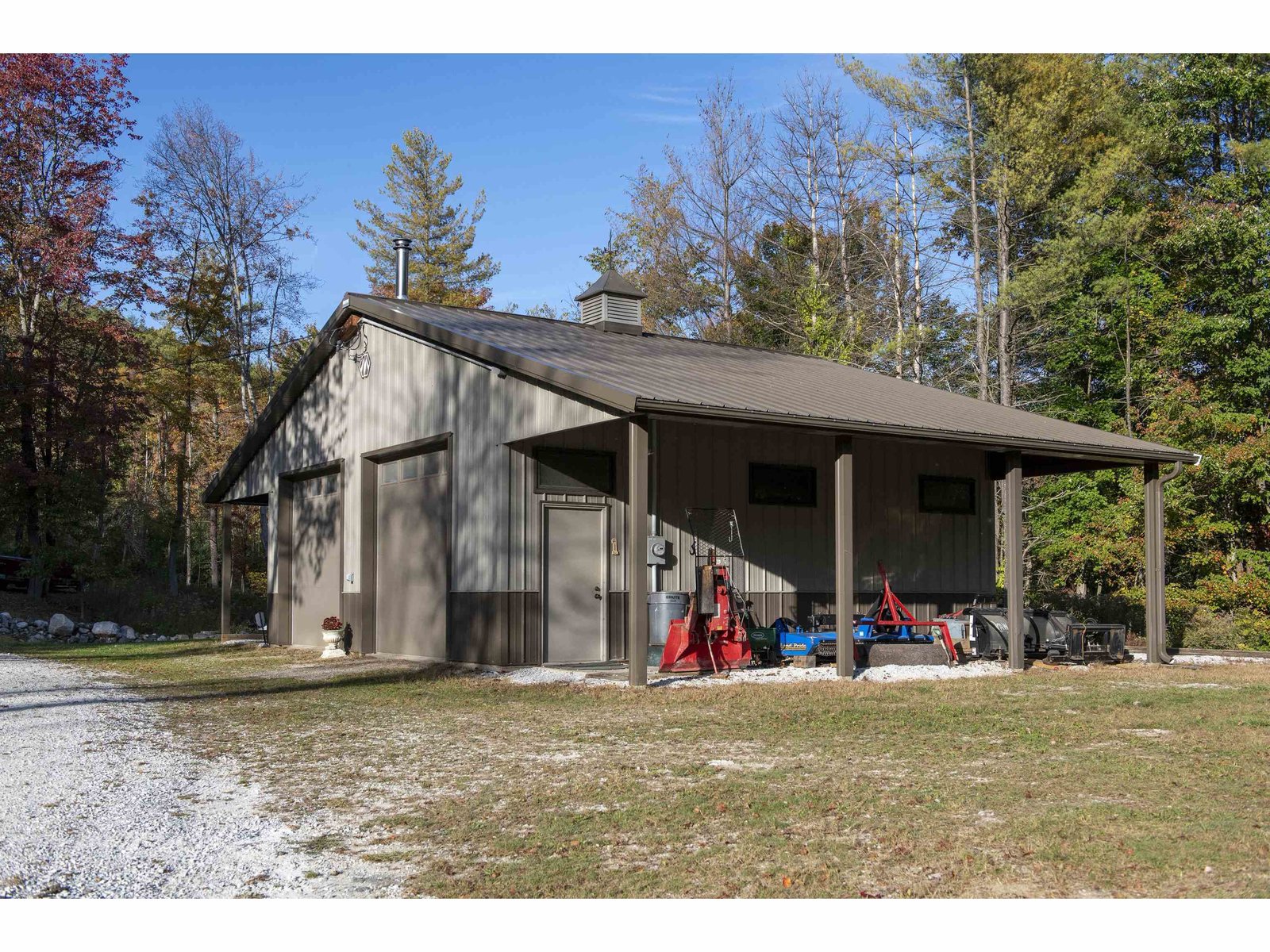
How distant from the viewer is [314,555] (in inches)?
675

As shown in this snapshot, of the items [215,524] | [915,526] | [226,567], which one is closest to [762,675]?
[915,526]

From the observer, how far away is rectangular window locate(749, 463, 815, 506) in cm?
1457

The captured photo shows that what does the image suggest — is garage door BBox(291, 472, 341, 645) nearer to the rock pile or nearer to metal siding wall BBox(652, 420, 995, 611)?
the rock pile

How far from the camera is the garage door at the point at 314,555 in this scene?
1656 cm

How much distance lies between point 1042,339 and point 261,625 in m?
19.1

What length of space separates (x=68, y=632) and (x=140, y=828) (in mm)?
17382

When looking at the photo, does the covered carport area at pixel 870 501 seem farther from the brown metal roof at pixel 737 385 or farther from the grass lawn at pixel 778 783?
the grass lawn at pixel 778 783

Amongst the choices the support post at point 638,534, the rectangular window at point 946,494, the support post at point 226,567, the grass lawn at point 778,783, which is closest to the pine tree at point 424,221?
the support post at point 226,567

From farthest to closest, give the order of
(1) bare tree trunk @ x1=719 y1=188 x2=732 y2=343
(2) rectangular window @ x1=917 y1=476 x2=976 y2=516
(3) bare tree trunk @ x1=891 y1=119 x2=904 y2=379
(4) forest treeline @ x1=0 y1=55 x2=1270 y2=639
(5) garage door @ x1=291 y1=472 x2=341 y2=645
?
(1) bare tree trunk @ x1=719 y1=188 x2=732 y2=343 → (3) bare tree trunk @ x1=891 y1=119 x2=904 y2=379 → (4) forest treeline @ x1=0 y1=55 x2=1270 y2=639 → (5) garage door @ x1=291 y1=472 x2=341 y2=645 → (2) rectangular window @ x1=917 y1=476 x2=976 y2=516

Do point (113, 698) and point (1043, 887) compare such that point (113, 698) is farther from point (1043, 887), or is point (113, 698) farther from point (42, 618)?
point (42, 618)

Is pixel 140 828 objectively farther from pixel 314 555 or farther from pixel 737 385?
pixel 314 555

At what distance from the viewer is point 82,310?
86.7ft

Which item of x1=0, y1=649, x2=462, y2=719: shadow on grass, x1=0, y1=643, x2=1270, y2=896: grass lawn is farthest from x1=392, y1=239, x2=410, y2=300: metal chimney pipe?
x1=0, y1=643, x2=1270, y2=896: grass lawn

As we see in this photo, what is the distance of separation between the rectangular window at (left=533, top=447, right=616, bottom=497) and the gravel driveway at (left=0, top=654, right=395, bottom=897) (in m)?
5.52
